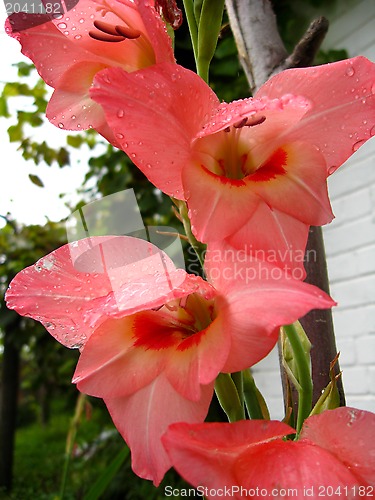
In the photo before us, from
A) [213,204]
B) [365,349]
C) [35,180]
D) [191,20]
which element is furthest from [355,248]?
[213,204]

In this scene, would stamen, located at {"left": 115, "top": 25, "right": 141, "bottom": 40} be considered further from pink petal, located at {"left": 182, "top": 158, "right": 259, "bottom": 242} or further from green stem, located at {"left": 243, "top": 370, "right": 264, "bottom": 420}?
green stem, located at {"left": 243, "top": 370, "right": 264, "bottom": 420}

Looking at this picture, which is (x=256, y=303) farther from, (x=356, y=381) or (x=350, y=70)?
(x=356, y=381)

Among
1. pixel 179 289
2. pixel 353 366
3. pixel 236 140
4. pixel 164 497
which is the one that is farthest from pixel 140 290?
pixel 164 497

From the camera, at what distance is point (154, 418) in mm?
321

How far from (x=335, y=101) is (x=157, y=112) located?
0.11 metres

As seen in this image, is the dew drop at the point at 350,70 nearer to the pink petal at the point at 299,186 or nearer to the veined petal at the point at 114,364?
the pink petal at the point at 299,186

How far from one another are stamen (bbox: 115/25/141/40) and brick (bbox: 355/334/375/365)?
50.4 inches

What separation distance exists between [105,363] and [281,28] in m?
1.61

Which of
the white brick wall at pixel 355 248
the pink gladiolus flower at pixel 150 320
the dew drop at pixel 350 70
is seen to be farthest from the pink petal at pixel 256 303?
the white brick wall at pixel 355 248

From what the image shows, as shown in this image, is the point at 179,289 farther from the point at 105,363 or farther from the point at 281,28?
the point at 281,28

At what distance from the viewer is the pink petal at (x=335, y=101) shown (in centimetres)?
33

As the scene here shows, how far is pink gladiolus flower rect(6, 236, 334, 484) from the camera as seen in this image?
295 millimetres

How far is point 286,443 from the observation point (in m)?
0.31

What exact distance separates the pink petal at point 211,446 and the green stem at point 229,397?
48 mm
